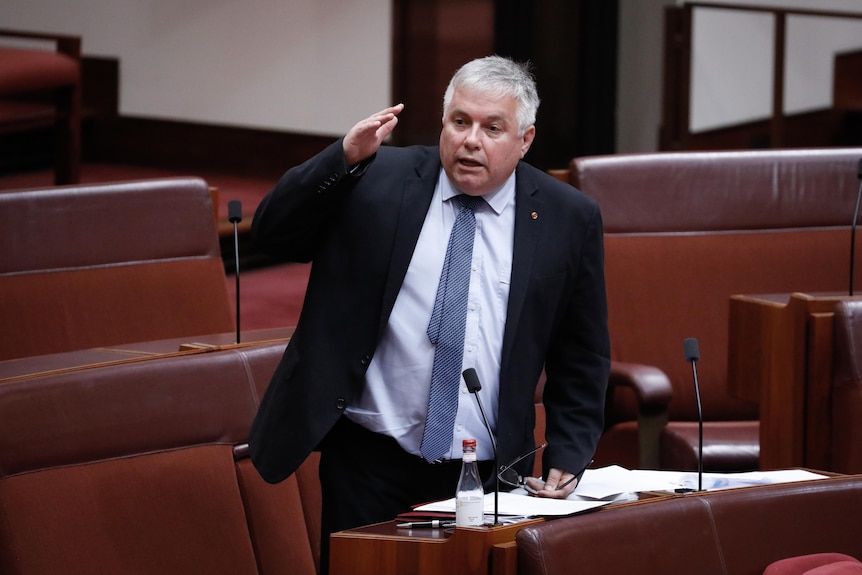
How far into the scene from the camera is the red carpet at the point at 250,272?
7.75 feet

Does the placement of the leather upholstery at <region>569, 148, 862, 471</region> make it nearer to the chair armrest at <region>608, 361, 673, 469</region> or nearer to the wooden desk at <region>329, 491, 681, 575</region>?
the chair armrest at <region>608, 361, 673, 469</region>

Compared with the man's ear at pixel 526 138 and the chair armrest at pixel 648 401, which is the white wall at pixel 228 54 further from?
the man's ear at pixel 526 138

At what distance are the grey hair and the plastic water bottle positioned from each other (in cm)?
30

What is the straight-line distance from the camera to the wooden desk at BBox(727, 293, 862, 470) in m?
1.57

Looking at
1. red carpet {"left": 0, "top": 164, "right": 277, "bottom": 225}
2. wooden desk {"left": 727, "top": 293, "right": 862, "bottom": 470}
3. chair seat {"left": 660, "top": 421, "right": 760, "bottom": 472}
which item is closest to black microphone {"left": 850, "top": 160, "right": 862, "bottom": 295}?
wooden desk {"left": 727, "top": 293, "right": 862, "bottom": 470}

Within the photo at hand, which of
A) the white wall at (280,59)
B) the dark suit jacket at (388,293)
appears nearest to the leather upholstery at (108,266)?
the dark suit jacket at (388,293)

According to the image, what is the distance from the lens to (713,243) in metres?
1.91

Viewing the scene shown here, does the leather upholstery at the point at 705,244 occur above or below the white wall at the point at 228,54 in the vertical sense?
below

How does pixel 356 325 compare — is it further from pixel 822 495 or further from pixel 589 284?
pixel 822 495

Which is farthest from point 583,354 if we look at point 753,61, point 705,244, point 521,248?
point 753,61

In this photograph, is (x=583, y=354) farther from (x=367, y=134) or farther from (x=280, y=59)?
(x=280, y=59)

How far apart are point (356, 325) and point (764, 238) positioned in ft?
3.19

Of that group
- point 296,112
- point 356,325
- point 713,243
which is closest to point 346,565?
point 356,325

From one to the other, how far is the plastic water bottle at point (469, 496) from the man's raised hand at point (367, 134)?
258 millimetres
